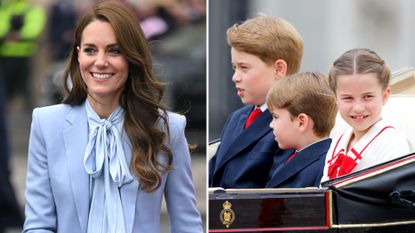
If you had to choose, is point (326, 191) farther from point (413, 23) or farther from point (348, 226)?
point (413, 23)

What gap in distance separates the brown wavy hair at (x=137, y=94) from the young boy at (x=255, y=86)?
73cm

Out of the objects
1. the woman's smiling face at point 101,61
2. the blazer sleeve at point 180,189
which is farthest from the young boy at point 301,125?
the woman's smiling face at point 101,61

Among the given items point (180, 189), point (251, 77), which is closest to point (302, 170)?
point (251, 77)

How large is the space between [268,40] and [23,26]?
879 cm

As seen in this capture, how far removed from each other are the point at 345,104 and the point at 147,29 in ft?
21.8

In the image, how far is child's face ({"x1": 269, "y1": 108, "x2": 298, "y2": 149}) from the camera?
3.88m

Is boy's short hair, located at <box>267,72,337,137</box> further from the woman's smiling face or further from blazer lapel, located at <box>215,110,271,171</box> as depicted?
the woman's smiling face

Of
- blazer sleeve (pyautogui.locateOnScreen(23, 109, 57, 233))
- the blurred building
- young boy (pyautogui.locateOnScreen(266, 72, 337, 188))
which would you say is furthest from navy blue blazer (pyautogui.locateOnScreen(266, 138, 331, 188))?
blazer sleeve (pyautogui.locateOnScreen(23, 109, 57, 233))

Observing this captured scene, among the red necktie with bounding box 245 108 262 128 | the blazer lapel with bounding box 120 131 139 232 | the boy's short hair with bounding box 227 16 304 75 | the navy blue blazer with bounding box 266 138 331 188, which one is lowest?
the blazer lapel with bounding box 120 131 139 232

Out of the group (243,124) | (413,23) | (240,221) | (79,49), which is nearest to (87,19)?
(79,49)

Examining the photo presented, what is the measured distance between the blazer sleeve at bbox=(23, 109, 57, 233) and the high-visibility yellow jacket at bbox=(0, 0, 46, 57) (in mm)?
9002

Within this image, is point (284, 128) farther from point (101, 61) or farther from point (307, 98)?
point (101, 61)

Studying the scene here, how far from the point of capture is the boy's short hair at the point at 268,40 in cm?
401

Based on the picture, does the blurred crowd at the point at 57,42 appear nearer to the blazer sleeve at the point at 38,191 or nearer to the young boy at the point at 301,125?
the young boy at the point at 301,125
